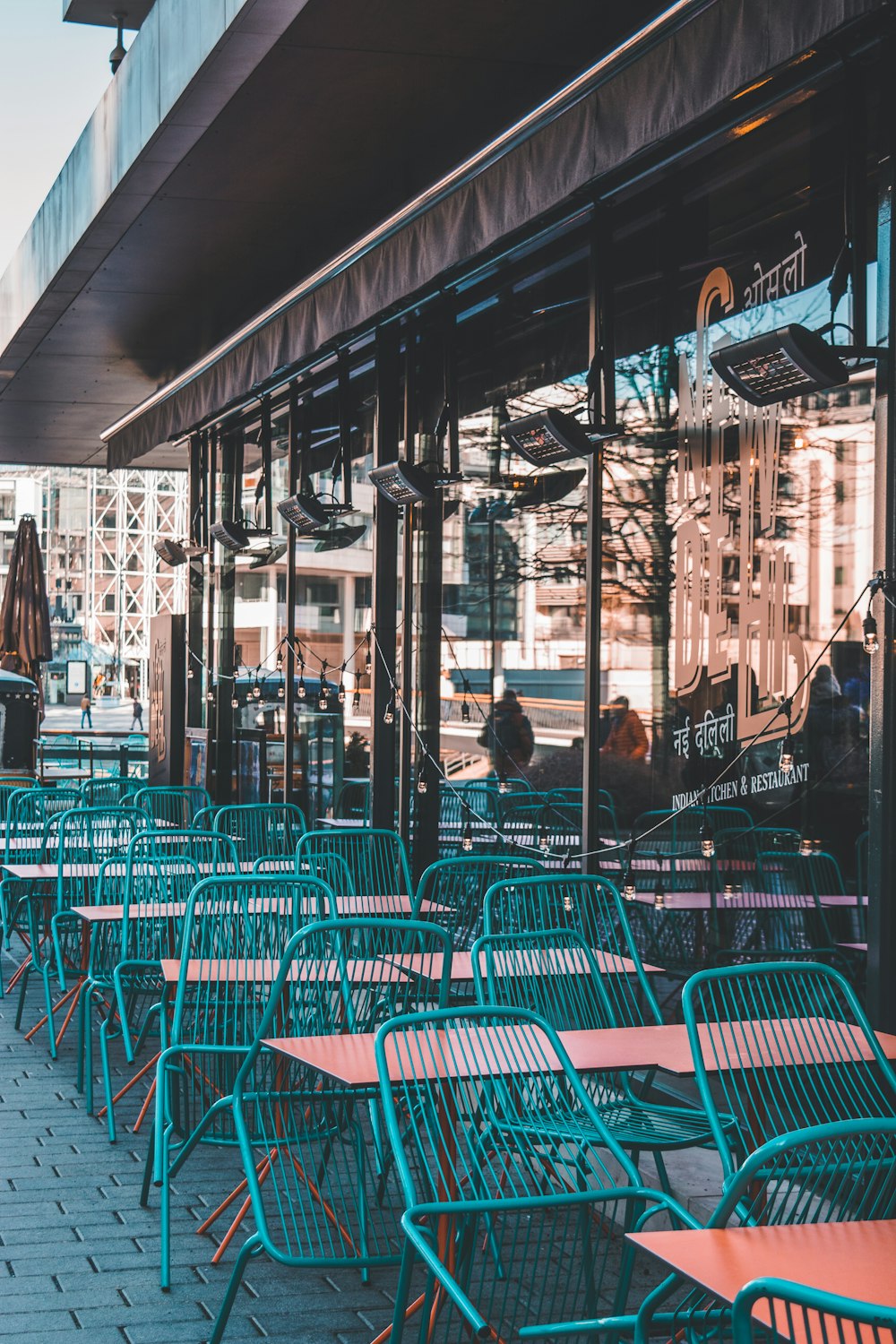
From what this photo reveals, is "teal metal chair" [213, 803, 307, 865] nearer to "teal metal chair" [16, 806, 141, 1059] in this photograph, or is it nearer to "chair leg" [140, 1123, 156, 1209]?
"teal metal chair" [16, 806, 141, 1059]

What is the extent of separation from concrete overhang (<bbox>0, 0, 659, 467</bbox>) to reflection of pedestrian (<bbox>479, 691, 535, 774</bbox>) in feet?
8.65

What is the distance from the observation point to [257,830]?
27.0 ft

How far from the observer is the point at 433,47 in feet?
18.6

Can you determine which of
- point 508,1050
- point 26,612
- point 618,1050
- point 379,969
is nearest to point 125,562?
point 26,612

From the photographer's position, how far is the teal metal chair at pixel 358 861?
6.31 meters

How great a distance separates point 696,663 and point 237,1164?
243 cm

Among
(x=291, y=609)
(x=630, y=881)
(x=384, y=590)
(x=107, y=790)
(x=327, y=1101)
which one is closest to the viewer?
(x=327, y=1101)

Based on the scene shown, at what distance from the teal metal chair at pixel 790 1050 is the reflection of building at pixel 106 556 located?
50052mm

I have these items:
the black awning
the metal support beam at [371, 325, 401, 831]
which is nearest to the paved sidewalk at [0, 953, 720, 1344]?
the metal support beam at [371, 325, 401, 831]

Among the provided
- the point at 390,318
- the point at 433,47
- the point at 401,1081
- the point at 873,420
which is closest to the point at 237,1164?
the point at 401,1081

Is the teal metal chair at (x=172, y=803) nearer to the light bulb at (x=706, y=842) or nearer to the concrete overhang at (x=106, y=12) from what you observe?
the light bulb at (x=706, y=842)

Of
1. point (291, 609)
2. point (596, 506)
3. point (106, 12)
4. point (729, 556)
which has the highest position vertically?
point (106, 12)

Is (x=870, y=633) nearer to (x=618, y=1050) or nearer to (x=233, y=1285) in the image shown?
(x=618, y=1050)

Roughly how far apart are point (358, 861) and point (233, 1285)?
11.8 feet
